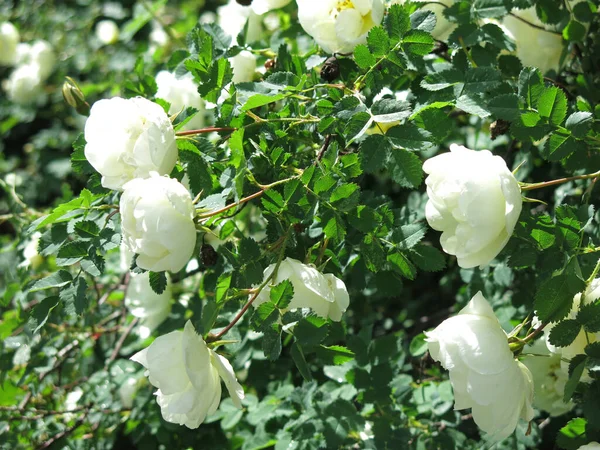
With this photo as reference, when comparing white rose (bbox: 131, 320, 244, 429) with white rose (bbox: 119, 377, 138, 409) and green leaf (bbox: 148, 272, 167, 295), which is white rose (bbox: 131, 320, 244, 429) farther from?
white rose (bbox: 119, 377, 138, 409)

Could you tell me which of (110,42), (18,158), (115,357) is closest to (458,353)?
(115,357)

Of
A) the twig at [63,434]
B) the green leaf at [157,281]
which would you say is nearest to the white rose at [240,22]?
the green leaf at [157,281]

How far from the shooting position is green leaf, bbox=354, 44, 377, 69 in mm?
1038

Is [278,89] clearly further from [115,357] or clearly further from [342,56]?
[115,357]

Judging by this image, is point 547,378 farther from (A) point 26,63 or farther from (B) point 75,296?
(A) point 26,63

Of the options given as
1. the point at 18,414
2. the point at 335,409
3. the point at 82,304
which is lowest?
the point at 18,414

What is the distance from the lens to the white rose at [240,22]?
5.28 feet

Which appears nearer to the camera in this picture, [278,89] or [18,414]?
[278,89]

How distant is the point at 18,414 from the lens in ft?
5.30

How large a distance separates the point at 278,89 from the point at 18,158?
241cm

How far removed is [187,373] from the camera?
90 cm

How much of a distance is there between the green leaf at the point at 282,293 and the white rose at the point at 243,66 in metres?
0.53

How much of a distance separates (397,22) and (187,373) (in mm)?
584

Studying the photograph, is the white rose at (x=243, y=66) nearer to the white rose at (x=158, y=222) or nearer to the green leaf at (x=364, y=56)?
the green leaf at (x=364, y=56)
